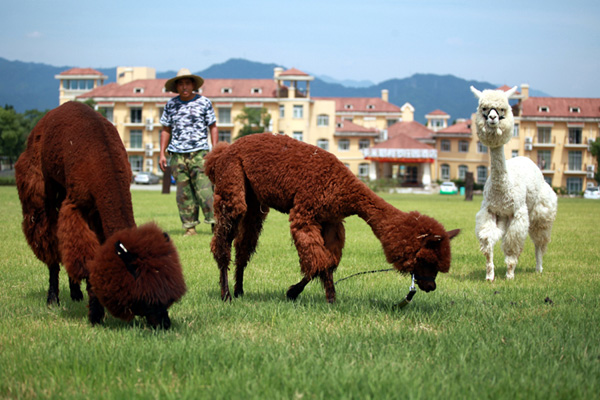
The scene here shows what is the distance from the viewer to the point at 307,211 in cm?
600

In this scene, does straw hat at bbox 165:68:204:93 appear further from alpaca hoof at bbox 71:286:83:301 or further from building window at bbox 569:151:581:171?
building window at bbox 569:151:581:171

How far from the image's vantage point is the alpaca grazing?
4.70 metres

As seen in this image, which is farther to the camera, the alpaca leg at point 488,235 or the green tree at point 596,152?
the green tree at point 596,152

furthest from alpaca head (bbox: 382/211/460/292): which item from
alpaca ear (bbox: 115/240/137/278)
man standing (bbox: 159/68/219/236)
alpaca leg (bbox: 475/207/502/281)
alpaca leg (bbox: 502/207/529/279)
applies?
man standing (bbox: 159/68/219/236)

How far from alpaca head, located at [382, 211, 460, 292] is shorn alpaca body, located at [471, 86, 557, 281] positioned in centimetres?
287

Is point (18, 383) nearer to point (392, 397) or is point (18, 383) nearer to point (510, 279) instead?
point (392, 397)

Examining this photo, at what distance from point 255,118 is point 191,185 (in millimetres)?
71098

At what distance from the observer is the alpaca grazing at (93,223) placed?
15.4 ft

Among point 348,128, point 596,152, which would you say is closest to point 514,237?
point 596,152

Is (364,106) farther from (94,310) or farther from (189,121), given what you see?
(94,310)

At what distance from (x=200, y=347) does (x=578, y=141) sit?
92.7 meters

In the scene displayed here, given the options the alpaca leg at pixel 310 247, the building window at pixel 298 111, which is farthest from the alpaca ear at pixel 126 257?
the building window at pixel 298 111

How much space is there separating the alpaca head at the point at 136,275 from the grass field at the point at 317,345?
229mm

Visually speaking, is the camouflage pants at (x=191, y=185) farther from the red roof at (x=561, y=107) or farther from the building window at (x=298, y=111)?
→ the red roof at (x=561, y=107)
